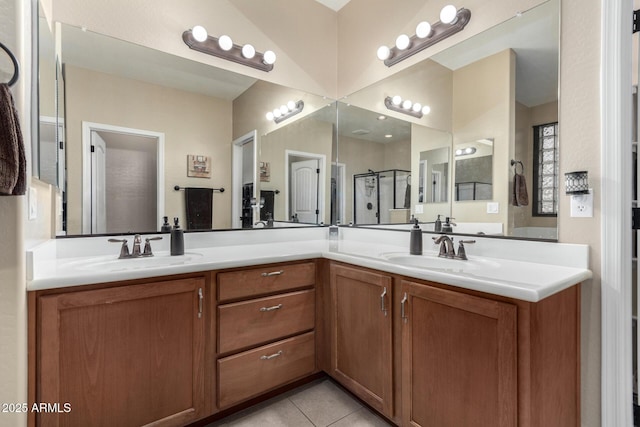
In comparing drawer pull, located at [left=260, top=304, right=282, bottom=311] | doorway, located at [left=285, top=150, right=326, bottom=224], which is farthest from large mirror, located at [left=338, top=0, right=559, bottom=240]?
drawer pull, located at [left=260, top=304, right=282, bottom=311]

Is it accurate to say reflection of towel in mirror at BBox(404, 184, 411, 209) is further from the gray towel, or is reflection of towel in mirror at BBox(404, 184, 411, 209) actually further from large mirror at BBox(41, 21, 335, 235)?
the gray towel

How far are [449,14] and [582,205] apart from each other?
130 cm

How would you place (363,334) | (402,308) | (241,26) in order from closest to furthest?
(402,308) < (363,334) < (241,26)

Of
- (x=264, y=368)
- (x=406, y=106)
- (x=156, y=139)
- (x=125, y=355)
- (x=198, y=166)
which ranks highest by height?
(x=406, y=106)

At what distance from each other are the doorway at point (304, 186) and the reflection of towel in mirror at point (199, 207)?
658 mm

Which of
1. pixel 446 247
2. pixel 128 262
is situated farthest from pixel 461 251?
pixel 128 262

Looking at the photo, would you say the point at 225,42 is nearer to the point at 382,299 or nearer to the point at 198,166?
the point at 198,166

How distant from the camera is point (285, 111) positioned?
8.05 feet

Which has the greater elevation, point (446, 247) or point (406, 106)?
point (406, 106)

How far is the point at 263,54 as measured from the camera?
88.2 inches

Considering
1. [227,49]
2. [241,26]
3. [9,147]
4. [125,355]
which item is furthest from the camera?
[241,26]

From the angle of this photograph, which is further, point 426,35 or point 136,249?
point 426,35

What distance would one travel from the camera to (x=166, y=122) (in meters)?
1.86

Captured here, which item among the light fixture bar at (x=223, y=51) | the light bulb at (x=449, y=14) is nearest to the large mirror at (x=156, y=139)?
the light fixture bar at (x=223, y=51)
